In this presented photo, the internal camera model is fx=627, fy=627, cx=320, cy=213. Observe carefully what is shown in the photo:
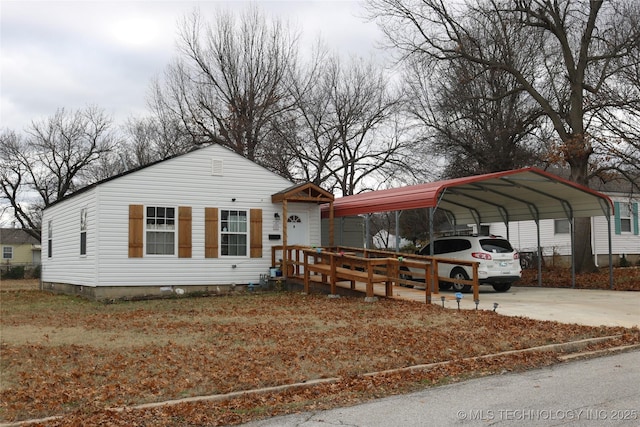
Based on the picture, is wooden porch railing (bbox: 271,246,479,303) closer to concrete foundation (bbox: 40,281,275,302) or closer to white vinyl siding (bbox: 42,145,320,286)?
white vinyl siding (bbox: 42,145,320,286)

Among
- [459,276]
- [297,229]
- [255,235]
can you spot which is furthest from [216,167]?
Answer: [459,276]

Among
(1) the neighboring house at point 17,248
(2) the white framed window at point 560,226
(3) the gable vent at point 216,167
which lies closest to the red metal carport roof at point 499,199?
(3) the gable vent at point 216,167

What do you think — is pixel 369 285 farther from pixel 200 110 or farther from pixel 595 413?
pixel 200 110

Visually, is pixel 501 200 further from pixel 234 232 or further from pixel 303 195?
pixel 234 232

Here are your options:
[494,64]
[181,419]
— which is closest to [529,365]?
[181,419]

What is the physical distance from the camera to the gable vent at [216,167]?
1983 centimetres

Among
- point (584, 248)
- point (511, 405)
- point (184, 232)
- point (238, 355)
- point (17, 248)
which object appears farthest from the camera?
point (17, 248)

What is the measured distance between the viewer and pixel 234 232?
20.0m

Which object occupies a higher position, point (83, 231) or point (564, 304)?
point (83, 231)

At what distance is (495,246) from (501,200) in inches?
177

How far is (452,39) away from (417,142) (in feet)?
28.1

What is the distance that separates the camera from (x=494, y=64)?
2538 centimetres

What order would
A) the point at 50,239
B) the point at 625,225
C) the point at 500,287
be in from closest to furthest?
the point at 500,287 < the point at 50,239 < the point at 625,225

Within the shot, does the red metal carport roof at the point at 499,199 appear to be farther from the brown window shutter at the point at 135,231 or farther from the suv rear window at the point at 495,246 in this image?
the brown window shutter at the point at 135,231
